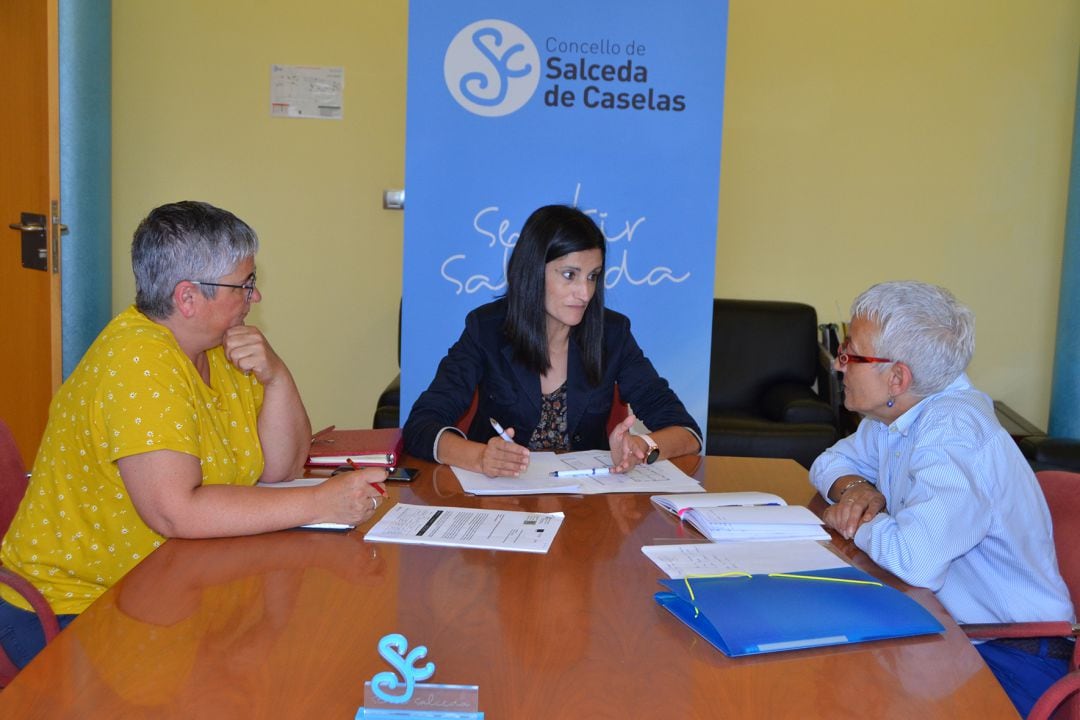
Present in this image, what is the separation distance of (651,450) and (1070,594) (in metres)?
0.93

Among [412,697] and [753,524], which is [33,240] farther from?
[412,697]

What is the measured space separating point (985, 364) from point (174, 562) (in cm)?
436

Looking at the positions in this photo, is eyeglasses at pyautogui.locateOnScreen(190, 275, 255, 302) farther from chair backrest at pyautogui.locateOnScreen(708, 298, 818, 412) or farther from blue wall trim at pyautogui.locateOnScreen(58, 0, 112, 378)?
chair backrest at pyautogui.locateOnScreen(708, 298, 818, 412)

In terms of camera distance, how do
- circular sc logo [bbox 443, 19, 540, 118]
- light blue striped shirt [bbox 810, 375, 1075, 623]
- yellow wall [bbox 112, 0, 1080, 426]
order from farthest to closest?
1. yellow wall [bbox 112, 0, 1080, 426]
2. circular sc logo [bbox 443, 19, 540, 118]
3. light blue striped shirt [bbox 810, 375, 1075, 623]

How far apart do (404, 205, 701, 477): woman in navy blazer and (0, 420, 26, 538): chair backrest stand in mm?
1048

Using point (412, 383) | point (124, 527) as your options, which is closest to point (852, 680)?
point (124, 527)

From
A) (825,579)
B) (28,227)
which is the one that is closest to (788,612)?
(825,579)

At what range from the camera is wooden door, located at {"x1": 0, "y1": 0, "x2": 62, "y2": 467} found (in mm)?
3932

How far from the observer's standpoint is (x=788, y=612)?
1472 mm

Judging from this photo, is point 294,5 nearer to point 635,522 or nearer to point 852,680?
point 635,522

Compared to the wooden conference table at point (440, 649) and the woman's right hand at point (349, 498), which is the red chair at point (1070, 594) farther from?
the woman's right hand at point (349, 498)

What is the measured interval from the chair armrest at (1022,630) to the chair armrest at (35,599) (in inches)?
59.8

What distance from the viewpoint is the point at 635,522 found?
2.00 metres

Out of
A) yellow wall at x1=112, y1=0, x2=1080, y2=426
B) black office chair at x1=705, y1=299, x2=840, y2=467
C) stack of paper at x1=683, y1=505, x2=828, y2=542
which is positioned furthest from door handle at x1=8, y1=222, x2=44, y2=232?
stack of paper at x1=683, y1=505, x2=828, y2=542
